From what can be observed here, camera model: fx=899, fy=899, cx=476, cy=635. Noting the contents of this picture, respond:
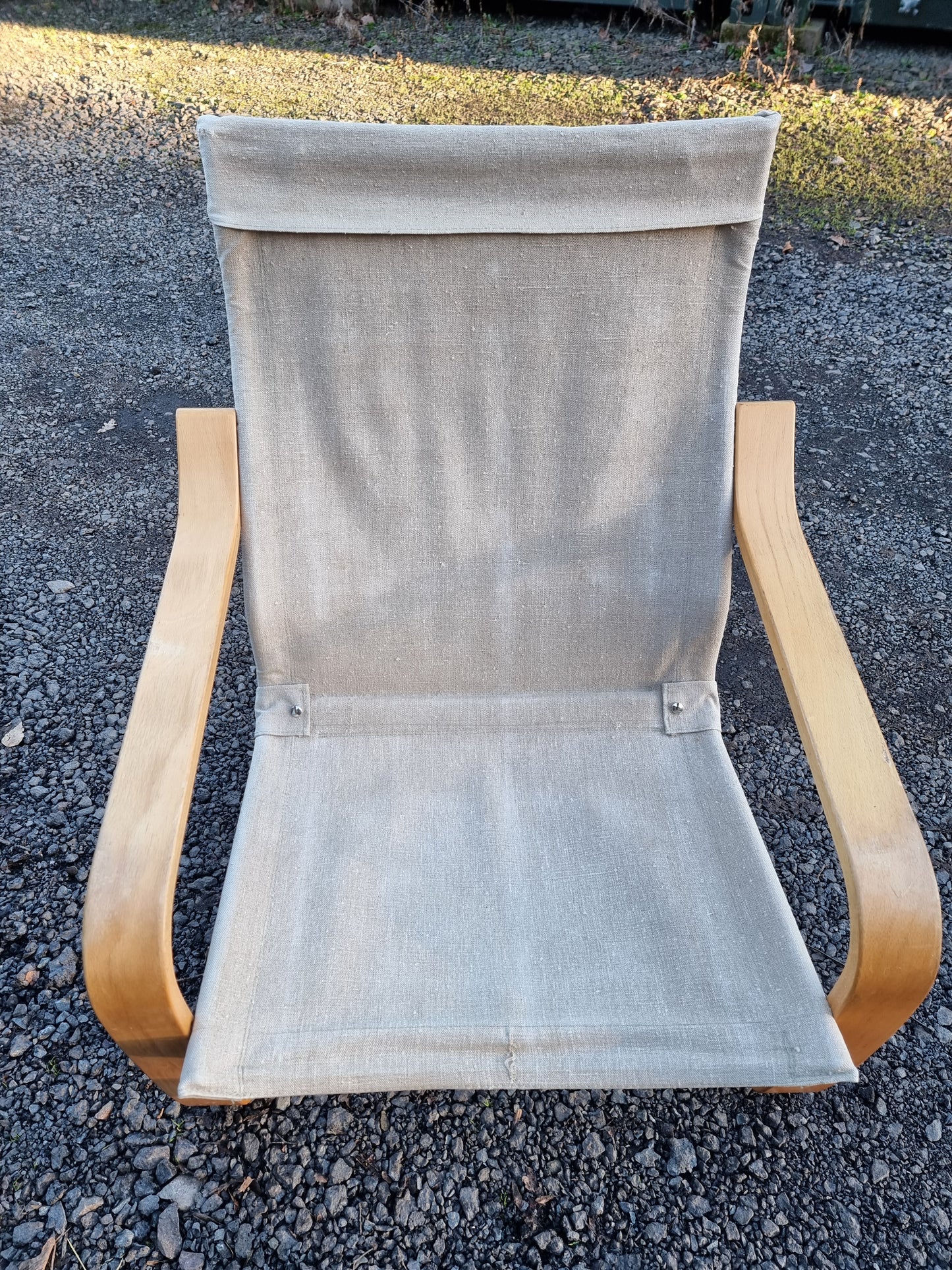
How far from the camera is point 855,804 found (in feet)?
3.44

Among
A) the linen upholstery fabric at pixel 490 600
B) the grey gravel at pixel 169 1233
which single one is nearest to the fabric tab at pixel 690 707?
the linen upholstery fabric at pixel 490 600

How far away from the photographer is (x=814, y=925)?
159cm

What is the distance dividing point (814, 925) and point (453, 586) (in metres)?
0.87

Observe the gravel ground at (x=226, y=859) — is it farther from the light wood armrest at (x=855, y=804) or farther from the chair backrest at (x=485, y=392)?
the chair backrest at (x=485, y=392)

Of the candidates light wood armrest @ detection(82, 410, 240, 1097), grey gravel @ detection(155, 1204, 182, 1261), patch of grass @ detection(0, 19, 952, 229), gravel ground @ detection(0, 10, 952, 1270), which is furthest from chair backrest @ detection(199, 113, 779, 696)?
patch of grass @ detection(0, 19, 952, 229)

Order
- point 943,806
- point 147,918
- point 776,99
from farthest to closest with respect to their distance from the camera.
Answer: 1. point 776,99
2. point 943,806
3. point 147,918

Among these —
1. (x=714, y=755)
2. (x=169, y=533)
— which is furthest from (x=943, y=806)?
(x=169, y=533)

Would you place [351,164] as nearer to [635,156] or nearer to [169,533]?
[635,156]

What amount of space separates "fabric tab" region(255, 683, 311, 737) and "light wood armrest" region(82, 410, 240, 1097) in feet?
0.83

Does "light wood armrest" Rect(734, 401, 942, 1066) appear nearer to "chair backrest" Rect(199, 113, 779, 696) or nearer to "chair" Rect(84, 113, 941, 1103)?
"chair" Rect(84, 113, 941, 1103)

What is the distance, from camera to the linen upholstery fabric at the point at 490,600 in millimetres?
1112

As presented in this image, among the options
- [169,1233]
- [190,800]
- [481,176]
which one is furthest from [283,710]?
[481,176]

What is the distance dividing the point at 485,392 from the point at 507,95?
377 cm

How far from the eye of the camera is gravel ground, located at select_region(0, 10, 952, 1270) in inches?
48.2
